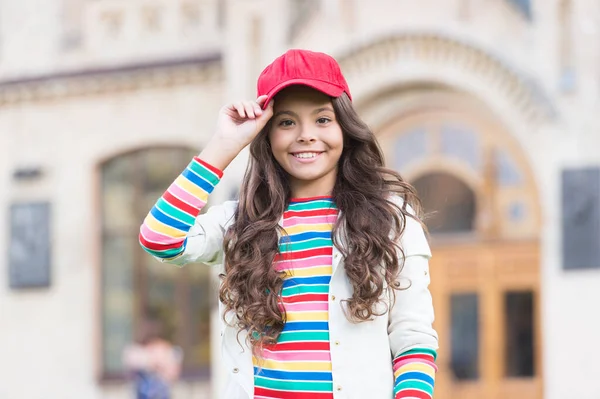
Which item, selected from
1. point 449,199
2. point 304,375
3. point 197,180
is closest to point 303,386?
point 304,375

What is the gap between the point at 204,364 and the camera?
44.4 ft

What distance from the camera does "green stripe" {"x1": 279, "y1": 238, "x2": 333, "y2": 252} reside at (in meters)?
3.44

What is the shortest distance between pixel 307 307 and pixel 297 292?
53 mm

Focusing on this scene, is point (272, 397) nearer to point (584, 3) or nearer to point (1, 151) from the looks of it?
point (584, 3)

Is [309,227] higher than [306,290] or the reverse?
higher

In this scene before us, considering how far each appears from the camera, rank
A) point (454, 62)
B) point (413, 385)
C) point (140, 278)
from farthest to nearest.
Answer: point (140, 278), point (454, 62), point (413, 385)

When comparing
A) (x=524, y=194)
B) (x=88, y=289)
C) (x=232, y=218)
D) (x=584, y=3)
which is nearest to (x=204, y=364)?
(x=88, y=289)

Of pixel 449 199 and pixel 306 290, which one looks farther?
pixel 449 199

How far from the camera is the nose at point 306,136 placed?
3.45m

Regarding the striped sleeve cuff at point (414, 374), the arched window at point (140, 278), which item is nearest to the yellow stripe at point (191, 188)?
the striped sleeve cuff at point (414, 374)

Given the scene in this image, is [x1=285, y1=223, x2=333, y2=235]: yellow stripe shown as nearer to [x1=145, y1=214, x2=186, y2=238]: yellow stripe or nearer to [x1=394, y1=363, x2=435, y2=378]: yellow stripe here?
[x1=145, y1=214, x2=186, y2=238]: yellow stripe

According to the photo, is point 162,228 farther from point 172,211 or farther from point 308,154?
point 308,154

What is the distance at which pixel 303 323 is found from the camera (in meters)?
3.35

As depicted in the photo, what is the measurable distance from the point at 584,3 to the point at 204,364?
17.4 ft
